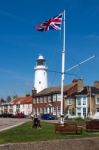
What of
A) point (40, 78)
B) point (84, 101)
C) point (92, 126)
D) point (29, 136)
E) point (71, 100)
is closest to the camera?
point (29, 136)

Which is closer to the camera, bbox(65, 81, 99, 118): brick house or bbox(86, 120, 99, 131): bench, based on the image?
bbox(86, 120, 99, 131): bench

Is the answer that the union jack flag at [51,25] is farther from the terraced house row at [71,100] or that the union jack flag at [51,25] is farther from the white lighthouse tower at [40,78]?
the white lighthouse tower at [40,78]

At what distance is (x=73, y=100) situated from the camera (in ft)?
357

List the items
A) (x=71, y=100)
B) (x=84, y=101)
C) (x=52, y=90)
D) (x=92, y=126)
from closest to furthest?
(x=92, y=126), (x=84, y=101), (x=71, y=100), (x=52, y=90)

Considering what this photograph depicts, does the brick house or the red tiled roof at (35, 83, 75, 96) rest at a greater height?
the red tiled roof at (35, 83, 75, 96)

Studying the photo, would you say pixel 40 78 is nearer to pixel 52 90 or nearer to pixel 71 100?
pixel 52 90

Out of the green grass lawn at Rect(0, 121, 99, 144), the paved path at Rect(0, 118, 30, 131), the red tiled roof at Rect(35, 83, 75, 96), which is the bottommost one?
the green grass lawn at Rect(0, 121, 99, 144)

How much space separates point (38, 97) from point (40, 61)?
39.6ft

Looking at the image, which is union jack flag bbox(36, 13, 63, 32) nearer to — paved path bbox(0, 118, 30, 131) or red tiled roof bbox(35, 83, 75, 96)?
paved path bbox(0, 118, 30, 131)

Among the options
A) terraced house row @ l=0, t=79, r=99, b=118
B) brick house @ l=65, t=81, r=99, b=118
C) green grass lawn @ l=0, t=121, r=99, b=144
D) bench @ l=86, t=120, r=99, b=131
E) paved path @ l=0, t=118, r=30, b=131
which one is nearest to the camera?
green grass lawn @ l=0, t=121, r=99, b=144

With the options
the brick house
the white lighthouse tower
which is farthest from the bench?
the white lighthouse tower

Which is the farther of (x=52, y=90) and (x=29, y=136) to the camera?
(x=52, y=90)

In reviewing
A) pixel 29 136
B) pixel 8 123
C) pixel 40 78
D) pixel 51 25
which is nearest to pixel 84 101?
pixel 40 78

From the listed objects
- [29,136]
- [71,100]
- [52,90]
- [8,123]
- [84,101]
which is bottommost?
[29,136]
